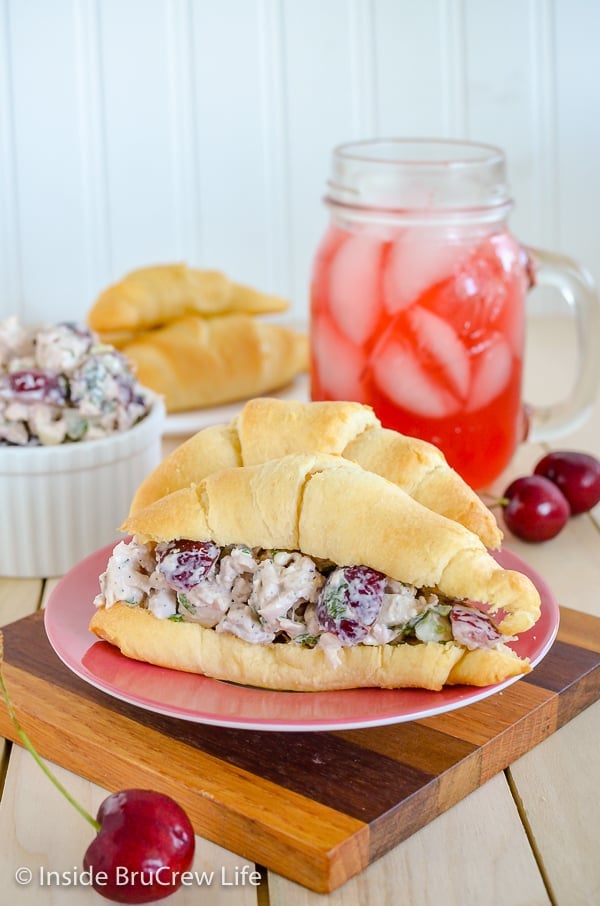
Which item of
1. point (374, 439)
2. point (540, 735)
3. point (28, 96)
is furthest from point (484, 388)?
point (28, 96)

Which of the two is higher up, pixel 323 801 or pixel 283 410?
pixel 283 410

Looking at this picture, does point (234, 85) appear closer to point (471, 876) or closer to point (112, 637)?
point (112, 637)

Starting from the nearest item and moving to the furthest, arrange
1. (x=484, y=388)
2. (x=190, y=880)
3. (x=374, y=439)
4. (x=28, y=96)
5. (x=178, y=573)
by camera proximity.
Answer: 1. (x=190, y=880)
2. (x=178, y=573)
3. (x=374, y=439)
4. (x=484, y=388)
5. (x=28, y=96)

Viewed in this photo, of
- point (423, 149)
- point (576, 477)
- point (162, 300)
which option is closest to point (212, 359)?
point (162, 300)

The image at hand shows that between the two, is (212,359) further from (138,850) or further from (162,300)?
(138,850)

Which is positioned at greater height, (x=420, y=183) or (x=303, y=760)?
(x=420, y=183)

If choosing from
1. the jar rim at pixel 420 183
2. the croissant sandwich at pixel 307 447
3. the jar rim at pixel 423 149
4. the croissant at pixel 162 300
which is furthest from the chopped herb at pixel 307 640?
the croissant at pixel 162 300
